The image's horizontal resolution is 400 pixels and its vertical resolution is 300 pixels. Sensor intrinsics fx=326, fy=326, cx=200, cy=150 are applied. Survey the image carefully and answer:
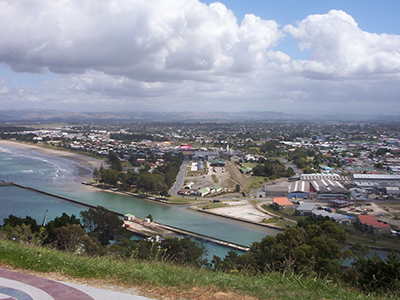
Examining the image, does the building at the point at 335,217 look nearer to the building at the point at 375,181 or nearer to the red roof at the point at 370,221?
the red roof at the point at 370,221

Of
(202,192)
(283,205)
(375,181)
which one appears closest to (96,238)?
→ (283,205)

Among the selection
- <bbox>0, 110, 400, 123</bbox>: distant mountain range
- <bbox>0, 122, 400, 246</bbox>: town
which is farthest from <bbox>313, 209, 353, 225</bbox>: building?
<bbox>0, 110, 400, 123</bbox>: distant mountain range

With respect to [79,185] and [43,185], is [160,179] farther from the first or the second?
[43,185]

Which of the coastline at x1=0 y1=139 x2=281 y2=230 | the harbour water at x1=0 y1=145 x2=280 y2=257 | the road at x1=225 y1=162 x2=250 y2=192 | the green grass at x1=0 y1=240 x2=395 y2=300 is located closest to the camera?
the green grass at x1=0 y1=240 x2=395 y2=300

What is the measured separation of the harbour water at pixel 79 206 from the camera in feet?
33.3

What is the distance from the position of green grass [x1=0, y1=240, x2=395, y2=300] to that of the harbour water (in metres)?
5.77

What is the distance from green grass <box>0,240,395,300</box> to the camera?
1985mm

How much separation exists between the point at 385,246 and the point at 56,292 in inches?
368

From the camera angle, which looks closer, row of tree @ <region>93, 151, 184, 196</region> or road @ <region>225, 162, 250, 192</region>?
row of tree @ <region>93, 151, 184, 196</region>

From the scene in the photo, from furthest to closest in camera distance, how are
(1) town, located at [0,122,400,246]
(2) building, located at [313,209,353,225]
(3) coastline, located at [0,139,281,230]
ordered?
1. (3) coastline, located at [0,139,281,230]
2. (1) town, located at [0,122,400,246]
3. (2) building, located at [313,209,353,225]

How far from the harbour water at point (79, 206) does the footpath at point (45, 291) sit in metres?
6.17

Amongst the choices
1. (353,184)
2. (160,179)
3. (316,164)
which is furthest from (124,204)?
(316,164)

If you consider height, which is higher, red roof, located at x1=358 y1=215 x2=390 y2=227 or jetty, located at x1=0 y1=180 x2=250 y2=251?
red roof, located at x1=358 y1=215 x2=390 y2=227

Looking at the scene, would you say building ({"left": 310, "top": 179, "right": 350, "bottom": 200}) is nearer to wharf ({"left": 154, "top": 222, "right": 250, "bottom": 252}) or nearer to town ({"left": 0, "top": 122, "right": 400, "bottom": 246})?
town ({"left": 0, "top": 122, "right": 400, "bottom": 246})
